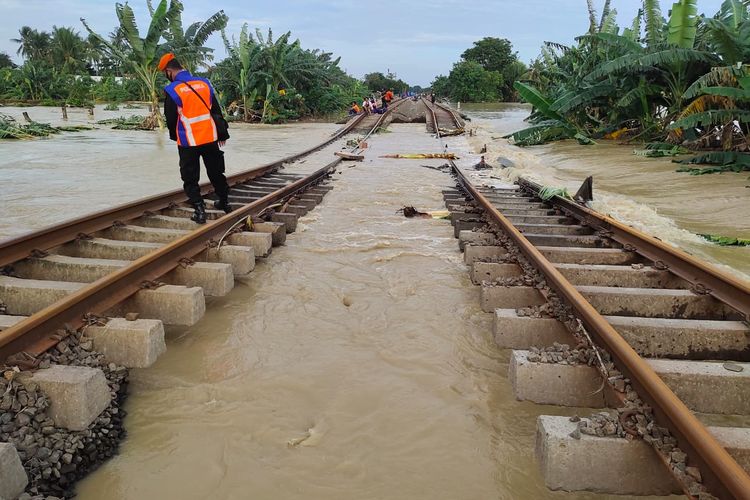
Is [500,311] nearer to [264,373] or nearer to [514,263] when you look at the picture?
[514,263]

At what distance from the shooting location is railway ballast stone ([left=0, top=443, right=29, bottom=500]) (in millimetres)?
1772

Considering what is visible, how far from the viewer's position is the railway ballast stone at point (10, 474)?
5.82 ft

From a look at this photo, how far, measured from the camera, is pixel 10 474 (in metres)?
1.81

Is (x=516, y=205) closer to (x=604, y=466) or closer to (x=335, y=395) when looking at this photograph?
(x=335, y=395)

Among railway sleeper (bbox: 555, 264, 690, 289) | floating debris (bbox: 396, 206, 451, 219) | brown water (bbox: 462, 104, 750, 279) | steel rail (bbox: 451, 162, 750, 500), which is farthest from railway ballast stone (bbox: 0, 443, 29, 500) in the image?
floating debris (bbox: 396, 206, 451, 219)

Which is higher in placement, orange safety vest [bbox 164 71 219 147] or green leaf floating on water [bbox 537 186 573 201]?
orange safety vest [bbox 164 71 219 147]

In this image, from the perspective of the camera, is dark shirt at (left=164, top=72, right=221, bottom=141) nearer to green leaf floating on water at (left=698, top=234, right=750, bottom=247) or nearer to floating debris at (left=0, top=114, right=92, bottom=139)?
green leaf floating on water at (left=698, top=234, right=750, bottom=247)

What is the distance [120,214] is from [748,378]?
5.04 metres

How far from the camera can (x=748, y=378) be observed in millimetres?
2391

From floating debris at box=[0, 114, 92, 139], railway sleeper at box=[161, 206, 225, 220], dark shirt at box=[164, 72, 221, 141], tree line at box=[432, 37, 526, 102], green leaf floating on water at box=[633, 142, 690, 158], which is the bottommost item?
railway sleeper at box=[161, 206, 225, 220]

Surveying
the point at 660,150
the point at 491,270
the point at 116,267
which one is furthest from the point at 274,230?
the point at 660,150

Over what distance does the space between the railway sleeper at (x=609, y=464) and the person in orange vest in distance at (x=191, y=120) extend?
422 cm

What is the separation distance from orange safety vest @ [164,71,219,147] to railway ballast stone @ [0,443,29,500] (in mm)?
3843

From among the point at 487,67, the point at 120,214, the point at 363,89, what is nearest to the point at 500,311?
the point at 120,214
